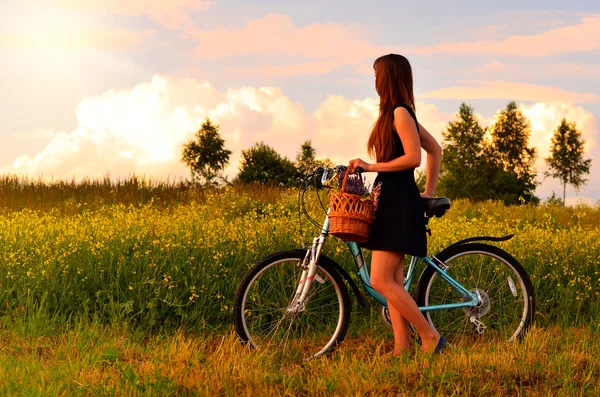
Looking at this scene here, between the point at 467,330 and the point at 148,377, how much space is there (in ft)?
10.2

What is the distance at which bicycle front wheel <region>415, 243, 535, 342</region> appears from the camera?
5898mm

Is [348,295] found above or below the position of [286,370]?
above

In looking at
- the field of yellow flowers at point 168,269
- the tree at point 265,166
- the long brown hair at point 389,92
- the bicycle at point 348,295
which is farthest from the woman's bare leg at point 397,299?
the tree at point 265,166

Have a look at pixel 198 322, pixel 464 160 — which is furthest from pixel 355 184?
pixel 464 160

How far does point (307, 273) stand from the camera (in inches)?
216

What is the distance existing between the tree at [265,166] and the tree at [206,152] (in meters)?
3.50

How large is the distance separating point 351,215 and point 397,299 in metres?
0.83

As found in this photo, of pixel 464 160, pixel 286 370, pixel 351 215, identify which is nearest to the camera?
pixel 351 215

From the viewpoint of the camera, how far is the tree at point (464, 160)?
53.5 m

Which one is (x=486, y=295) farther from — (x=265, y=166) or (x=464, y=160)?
(x=464, y=160)

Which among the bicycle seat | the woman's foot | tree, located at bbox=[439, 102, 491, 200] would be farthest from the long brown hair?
tree, located at bbox=[439, 102, 491, 200]

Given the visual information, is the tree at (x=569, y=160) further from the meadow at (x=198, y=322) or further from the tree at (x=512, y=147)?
the meadow at (x=198, y=322)

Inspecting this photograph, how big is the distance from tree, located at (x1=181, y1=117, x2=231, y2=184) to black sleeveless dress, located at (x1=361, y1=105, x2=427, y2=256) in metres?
48.1

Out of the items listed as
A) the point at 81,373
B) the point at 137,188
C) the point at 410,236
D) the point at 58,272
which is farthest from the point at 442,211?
the point at 137,188
